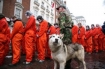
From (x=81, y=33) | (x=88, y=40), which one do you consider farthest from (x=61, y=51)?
(x=88, y=40)

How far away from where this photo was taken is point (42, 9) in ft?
108

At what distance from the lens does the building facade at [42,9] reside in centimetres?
2854

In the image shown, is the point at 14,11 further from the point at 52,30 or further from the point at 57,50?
the point at 57,50

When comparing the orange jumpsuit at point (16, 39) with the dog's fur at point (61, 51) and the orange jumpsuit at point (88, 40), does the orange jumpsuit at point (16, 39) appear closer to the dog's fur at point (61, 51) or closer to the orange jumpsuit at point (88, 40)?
the dog's fur at point (61, 51)

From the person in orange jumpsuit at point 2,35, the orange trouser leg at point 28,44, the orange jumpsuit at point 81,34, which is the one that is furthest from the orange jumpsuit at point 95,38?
the person in orange jumpsuit at point 2,35

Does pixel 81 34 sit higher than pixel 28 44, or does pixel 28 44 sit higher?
pixel 81 34

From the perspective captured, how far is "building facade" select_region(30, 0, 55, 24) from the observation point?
28544 millimetres

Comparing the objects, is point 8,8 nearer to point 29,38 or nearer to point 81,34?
point 81,34

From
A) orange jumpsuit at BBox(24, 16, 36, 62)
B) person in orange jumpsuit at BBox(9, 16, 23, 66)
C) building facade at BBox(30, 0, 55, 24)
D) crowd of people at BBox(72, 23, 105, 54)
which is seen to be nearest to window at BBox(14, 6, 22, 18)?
building facade at BBox(30, 0, 55, 24)

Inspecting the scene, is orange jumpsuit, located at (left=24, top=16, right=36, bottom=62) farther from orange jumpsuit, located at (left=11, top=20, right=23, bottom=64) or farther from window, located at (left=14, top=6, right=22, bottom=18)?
window, located at (left=14, top=6, right=22, bottom=18)

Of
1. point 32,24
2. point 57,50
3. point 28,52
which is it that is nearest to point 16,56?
point 28,52

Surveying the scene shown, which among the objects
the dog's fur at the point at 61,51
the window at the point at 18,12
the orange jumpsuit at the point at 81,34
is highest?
the window at the point at 18,12

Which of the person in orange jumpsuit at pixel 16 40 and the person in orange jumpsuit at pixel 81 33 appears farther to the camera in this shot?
the person in orange jumpsuit at pixel 81 33

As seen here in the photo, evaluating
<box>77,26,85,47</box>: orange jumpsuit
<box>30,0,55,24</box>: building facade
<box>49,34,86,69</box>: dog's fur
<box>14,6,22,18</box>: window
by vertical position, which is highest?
<box>30,0,55,24</box>: building facade
